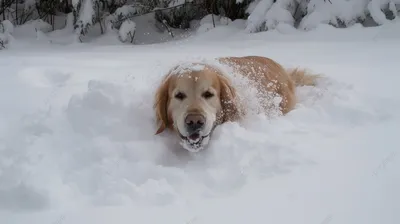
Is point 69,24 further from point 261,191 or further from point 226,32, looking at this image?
point 261,191

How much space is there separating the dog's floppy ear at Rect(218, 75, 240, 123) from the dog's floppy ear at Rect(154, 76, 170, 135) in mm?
450

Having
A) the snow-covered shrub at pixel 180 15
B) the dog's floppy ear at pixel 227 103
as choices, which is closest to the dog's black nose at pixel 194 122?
the dog's floppy ear at pixel 227 103

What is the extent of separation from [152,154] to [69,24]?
6.63m

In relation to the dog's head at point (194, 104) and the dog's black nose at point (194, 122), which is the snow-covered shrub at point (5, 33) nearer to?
the dog's head at point (194, 104)

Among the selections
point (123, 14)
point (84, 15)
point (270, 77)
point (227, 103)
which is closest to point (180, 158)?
point (227, 103)

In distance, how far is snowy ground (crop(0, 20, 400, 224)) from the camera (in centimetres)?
226

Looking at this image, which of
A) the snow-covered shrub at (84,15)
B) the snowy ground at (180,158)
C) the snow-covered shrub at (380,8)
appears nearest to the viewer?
the snowy ground at (180,158)

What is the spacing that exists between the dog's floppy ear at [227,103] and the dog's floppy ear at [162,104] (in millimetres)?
450

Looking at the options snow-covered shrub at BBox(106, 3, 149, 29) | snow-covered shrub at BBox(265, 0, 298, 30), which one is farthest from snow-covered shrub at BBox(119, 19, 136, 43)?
snow-covered shrub at BBox(265, 0, 298, 30)

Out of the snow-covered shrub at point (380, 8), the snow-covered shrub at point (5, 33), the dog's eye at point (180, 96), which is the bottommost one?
the snow-covered shrub at point (5, 33)

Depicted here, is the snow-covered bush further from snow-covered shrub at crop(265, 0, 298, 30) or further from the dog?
the dog

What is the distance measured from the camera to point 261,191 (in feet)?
8.07

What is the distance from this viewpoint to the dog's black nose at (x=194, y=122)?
3.23 meters

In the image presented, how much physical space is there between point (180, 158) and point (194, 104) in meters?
0.48
